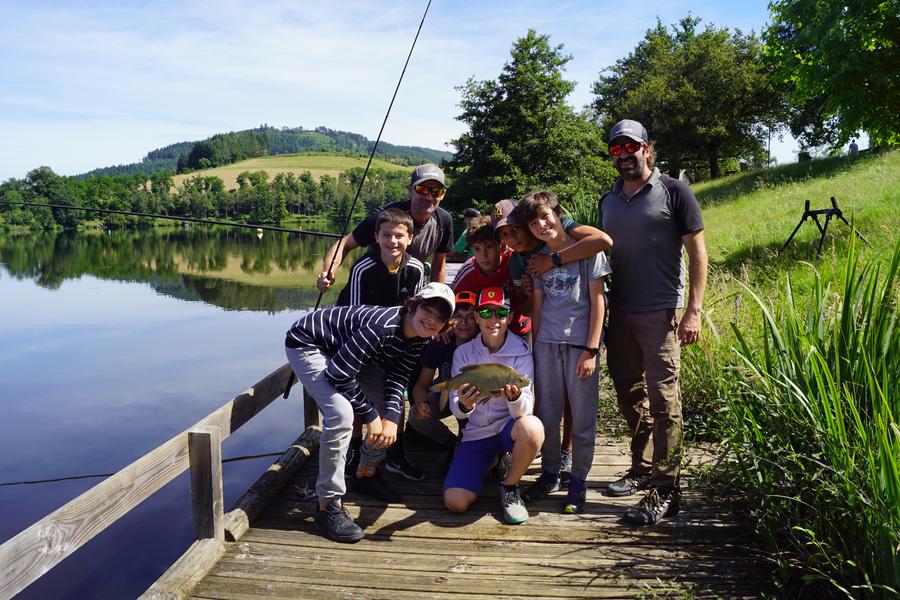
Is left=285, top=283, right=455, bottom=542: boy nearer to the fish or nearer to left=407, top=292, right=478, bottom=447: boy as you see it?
the fish

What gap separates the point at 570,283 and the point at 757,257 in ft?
37.7

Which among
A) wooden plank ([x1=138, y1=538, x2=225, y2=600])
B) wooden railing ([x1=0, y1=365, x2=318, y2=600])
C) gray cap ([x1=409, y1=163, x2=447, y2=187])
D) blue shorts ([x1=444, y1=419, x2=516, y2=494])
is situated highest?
gray cap ([x1=409, y1=163, x2=447, y2=187])

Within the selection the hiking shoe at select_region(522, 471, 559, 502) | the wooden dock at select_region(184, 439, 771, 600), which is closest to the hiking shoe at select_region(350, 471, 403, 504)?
the wooden dock at select_region(184, 439, 771, 600)

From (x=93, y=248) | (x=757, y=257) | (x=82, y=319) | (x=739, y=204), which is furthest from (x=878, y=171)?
(x=93, y=248)

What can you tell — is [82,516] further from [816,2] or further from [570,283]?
[816,2]

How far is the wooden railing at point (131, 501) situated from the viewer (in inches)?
93.2

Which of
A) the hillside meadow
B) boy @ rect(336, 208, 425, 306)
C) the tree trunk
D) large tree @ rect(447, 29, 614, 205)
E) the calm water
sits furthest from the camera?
the hillside meadow

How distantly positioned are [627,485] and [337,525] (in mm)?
1912

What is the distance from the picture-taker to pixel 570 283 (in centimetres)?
393

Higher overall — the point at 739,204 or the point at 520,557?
the point at 739,204

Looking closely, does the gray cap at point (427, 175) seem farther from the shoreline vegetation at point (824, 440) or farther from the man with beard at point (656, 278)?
the shoreline vegetation at point (824, 440)

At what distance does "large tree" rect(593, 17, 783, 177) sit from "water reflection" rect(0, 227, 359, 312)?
1962cm

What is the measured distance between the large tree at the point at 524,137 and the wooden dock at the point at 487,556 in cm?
2950

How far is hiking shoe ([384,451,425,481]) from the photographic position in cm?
464
